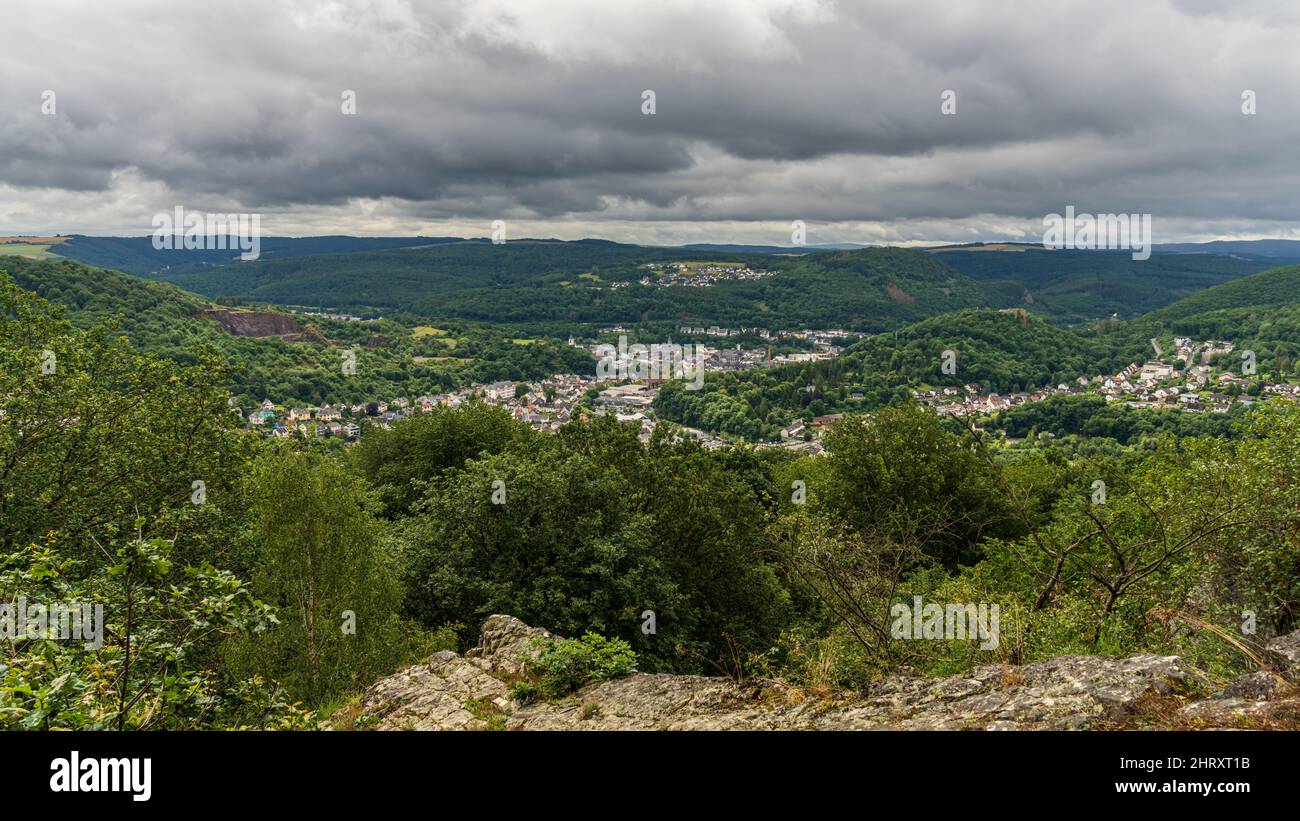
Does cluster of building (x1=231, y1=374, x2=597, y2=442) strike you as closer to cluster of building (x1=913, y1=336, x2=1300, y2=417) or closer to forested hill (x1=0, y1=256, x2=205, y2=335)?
forested hill (x1=0, y1=256, x2=205, y2=335)

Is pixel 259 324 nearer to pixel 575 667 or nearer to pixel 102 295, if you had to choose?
pixel 102 295

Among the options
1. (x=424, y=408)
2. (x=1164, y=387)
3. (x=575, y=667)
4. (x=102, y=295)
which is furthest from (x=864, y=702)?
(x=1164, y=387)

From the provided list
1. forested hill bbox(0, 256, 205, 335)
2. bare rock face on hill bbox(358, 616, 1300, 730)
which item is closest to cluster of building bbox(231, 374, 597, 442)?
forested hill bbox(0, 256, 205, 335)

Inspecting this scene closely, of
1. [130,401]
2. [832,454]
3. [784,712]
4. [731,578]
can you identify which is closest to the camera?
[784,712]

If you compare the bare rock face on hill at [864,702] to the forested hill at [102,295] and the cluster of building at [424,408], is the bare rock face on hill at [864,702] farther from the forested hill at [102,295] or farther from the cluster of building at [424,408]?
the forested hill at [102,295]

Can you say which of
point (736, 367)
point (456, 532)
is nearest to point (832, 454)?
point (456, 532)

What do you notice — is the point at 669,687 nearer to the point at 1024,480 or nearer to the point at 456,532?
the point at 456,532

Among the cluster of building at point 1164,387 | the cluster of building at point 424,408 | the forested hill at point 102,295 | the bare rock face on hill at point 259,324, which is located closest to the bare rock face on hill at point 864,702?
the cluster of building at point 424,408

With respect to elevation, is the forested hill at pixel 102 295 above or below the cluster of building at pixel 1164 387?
above
